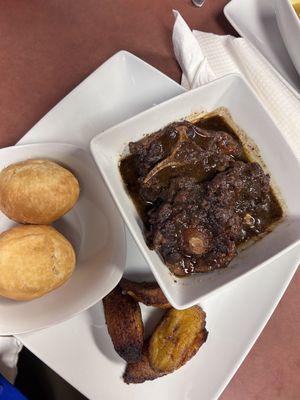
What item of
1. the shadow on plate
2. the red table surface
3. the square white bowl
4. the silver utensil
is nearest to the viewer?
the square white bowl

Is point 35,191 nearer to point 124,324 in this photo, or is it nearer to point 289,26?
point 124,324

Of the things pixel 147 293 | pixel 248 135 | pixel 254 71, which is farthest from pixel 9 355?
pixel 254 71

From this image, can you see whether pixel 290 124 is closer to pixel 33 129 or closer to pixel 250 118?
pixel 250 118

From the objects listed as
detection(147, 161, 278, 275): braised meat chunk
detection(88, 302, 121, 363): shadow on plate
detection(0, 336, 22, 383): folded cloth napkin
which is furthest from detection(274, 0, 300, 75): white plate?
detection(0, 336, 22, 383): folded cloth napkin

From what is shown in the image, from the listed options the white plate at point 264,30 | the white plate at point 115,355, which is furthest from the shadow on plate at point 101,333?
the white plate at point 264,30

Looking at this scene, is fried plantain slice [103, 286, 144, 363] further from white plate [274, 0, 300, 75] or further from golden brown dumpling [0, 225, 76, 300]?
white plate [274, 0, 300, 75]
